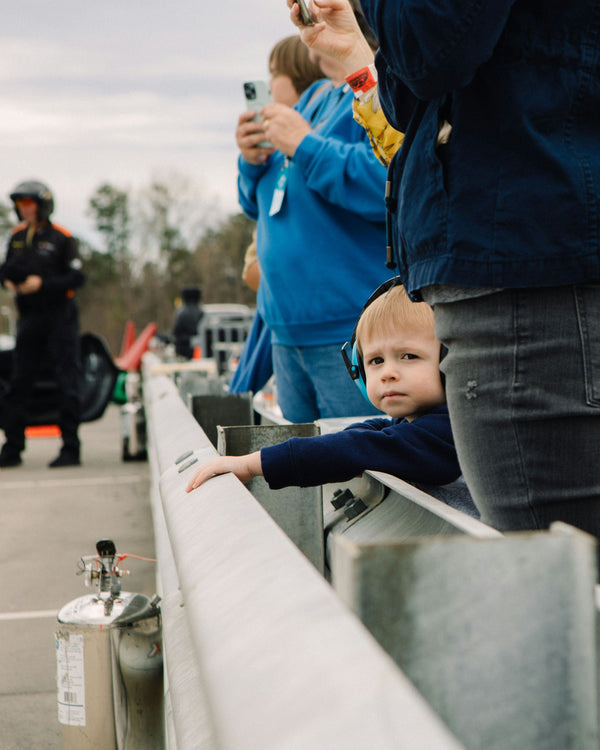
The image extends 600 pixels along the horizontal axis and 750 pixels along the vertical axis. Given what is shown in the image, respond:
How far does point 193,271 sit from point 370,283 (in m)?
72.1

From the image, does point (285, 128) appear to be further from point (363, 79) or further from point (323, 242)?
point (363, 79)

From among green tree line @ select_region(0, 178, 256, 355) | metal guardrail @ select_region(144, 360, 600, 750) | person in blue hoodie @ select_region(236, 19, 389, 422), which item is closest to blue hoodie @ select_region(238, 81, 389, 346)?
person in blue hoodie @ select_region(236, 19, 389, 422)

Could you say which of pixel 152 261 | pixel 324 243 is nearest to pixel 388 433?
pixel 324 243

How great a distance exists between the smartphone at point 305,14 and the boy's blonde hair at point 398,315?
0.82 metres

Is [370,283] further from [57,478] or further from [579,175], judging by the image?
[57,478]

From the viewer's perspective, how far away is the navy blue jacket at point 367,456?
7.95 ft

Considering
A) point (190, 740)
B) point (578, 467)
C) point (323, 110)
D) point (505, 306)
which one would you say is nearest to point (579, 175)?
point (505, 306)

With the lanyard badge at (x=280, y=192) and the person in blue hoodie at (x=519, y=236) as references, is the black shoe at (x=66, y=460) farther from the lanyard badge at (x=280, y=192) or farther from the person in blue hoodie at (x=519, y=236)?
the person in blue hoodie at (x=519, y=236)

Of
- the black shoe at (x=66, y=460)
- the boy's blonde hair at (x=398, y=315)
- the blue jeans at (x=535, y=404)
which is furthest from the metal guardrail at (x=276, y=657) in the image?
the black shoe at (x=66, y=460)

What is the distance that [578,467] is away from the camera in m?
1.75

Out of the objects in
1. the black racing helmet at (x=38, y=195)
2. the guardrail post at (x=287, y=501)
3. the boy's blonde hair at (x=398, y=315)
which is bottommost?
the guardrail post at (x=287, y=501)

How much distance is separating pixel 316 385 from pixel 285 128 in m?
1.01

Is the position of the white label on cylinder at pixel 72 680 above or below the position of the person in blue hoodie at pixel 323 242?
below

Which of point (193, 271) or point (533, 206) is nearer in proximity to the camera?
point (533, 206)
